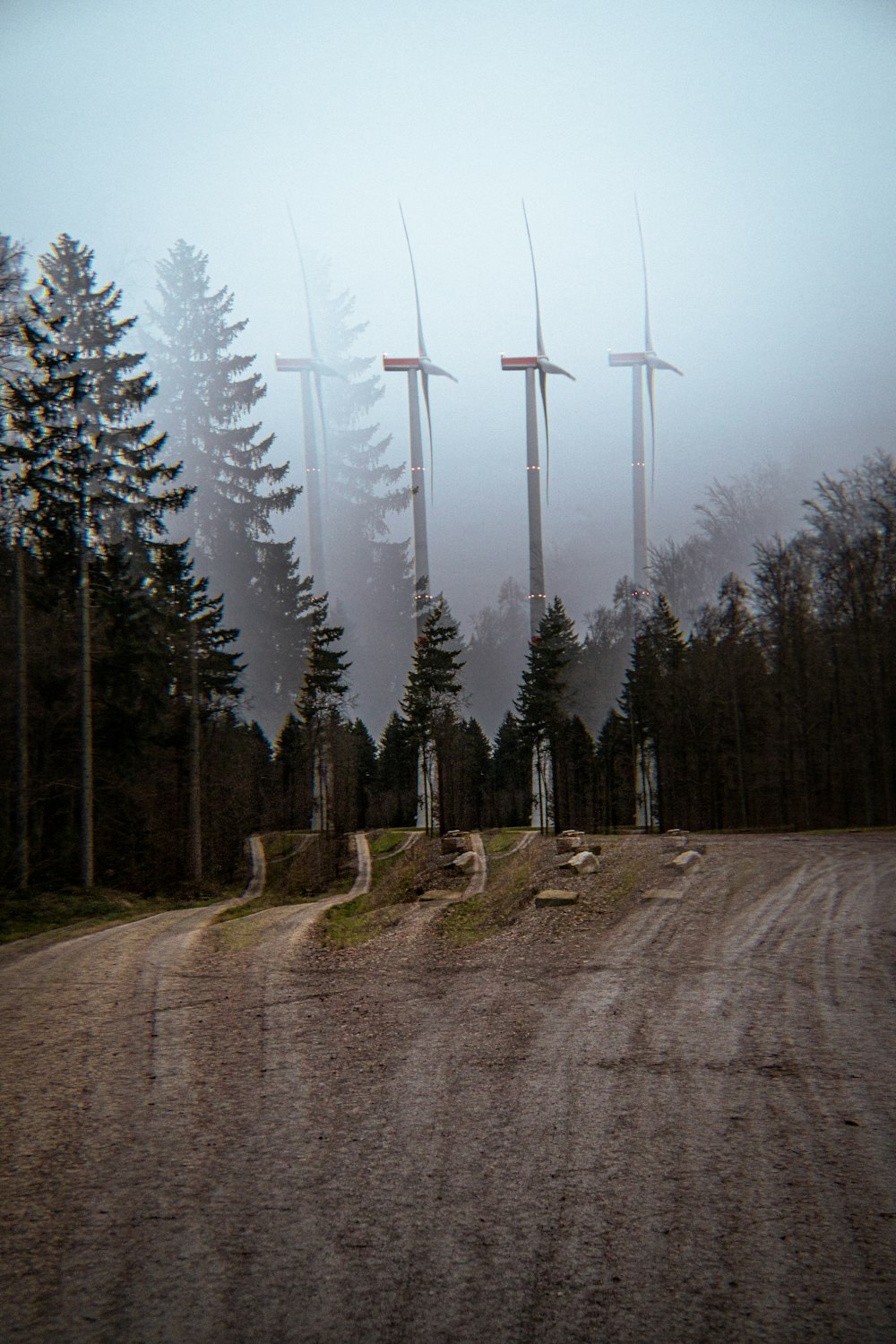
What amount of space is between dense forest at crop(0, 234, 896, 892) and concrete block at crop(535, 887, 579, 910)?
1531 cm

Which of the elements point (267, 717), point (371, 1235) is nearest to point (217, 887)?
point (371, 1235)

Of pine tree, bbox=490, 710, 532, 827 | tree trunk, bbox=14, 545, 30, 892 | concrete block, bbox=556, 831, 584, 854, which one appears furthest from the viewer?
pine tree, bbox=490, 710, 532, 827

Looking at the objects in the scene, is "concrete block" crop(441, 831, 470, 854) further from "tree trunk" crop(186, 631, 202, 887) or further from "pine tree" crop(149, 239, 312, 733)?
"pine tree" crop(149, 239, 312, 733)

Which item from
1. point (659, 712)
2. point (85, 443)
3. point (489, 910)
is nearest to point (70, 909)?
point (489, 910)

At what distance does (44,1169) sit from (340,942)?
9423mm

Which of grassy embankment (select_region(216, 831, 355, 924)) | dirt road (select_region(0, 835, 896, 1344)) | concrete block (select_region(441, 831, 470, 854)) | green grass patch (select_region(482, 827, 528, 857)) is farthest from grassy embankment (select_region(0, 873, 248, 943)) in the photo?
green grass patch (select_region(482, 827, 528, 857))

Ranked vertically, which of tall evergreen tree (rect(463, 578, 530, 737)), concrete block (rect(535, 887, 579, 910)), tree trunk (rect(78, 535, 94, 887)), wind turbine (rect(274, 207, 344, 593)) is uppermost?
wind turbine (rect(274, 207, 344, 593))

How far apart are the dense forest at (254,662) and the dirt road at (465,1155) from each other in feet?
60.6

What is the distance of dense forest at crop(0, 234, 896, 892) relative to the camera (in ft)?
91.3

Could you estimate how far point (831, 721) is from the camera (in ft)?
125

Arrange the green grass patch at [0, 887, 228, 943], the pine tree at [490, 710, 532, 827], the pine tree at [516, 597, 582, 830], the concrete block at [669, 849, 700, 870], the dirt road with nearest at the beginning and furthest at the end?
the dirt road
the concrete block at [669, 849, 700, 870]
the green grass patch at [0, 887, 228, 943]
the pine tree at [516, 597, 582, 830]
the pine tree at [490, 710, 532, 827]

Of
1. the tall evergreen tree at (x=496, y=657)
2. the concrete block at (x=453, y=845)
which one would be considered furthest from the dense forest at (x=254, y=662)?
the tall evergreen tree at (x=496, y=657)

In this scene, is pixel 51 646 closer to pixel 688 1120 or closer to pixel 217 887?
pixel 217 887

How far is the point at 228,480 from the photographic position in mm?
71812
